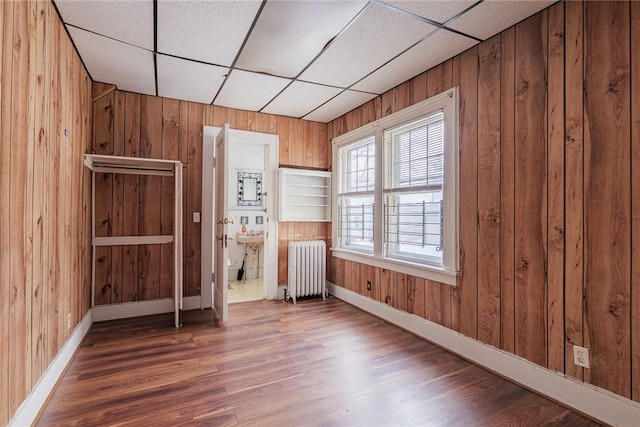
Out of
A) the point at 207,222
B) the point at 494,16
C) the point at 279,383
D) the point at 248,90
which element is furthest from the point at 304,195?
the point at 494,16

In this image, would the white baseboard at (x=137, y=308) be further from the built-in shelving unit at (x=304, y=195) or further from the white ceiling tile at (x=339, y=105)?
the white ceiling tile at (x=339, y=105)

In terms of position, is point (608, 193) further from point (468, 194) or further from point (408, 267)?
point (408, 267)

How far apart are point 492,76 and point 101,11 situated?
9.08 ft

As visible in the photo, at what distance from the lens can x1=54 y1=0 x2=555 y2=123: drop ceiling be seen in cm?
200

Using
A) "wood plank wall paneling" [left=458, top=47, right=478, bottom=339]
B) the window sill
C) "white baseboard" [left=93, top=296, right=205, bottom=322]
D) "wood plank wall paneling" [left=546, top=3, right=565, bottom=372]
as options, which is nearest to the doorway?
"white baseboard" [left=93, top=296, right=205, bottom=322]

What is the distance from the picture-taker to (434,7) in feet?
6.47

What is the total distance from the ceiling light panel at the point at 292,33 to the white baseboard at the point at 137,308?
2.69 metres

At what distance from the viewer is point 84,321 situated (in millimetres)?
2863

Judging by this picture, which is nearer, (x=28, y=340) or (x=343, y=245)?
(x=28, y=340)

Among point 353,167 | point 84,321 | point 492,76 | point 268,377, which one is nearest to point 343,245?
point 353,167

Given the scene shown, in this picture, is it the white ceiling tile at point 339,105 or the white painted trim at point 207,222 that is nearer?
the white ceiling tile at point 339,105

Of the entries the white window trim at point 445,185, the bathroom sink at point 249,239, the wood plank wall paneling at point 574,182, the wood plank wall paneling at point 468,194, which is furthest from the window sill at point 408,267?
the bathroom sink at point 249,239

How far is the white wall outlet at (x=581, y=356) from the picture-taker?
5.92 ft

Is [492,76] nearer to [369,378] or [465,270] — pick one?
[465,270]
